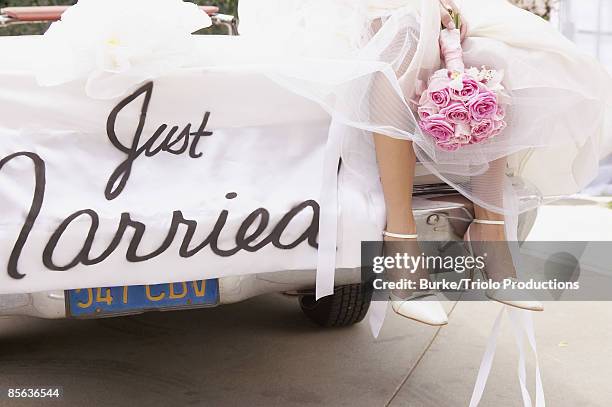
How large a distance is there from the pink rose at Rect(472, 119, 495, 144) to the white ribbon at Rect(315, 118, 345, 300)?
38 cm

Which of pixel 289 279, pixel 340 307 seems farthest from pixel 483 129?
pixel 340 307

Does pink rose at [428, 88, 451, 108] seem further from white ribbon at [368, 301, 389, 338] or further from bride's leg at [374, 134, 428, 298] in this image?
white ribbon at [368, 301, 389, 338]

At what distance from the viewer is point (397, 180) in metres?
2.37

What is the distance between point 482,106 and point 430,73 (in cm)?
21

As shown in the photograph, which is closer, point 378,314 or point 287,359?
point 378,314

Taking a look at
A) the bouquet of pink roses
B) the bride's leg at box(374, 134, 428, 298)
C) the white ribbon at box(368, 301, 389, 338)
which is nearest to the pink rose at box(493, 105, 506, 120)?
the bouquet of pink roses

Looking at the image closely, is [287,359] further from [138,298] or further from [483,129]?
[483,129]

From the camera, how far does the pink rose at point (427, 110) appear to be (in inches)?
89.0

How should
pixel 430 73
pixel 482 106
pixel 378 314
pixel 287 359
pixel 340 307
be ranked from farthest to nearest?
1. pixel 340 307
2. pixel 287 359
3. pixel 378 314
4. pixel 430 73
5. pixel 482 106

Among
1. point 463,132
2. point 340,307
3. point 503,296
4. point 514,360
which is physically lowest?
point 514,360

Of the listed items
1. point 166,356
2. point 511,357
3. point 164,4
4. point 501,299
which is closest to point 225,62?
point 164,4

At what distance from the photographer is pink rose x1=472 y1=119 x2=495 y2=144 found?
2.23 m

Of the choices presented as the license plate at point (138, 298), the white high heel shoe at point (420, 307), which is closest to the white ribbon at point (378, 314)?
the white high heel shoe at point (420, 307)

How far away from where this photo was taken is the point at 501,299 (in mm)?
2471
